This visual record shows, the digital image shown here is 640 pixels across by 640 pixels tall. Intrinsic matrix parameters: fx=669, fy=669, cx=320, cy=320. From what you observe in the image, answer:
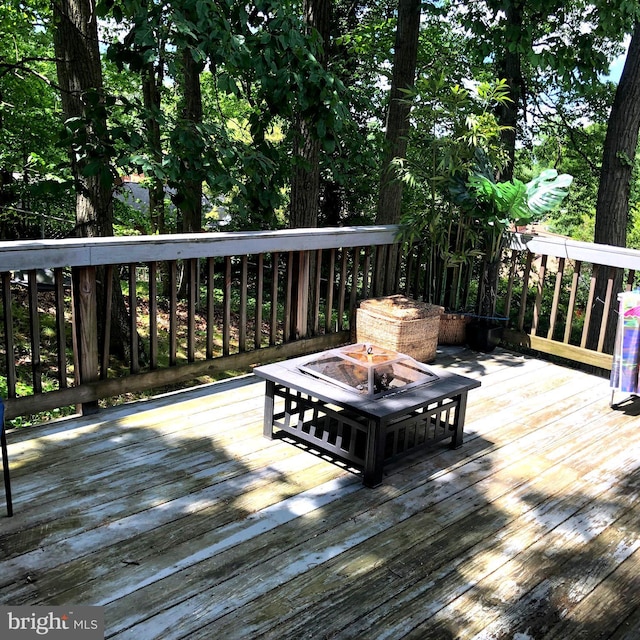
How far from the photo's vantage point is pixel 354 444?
291 cm

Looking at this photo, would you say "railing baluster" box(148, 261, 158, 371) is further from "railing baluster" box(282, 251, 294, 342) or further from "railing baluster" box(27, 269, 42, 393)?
"railing baluster" box(282, 251, 294, 342)

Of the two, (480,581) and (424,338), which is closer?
(480,581)

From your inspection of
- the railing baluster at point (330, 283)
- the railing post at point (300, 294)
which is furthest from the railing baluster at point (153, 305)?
the railing baluster at point (330, 283)

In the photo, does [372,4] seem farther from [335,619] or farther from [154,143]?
[335,619]

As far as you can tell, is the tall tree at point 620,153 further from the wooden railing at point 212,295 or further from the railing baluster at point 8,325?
the railing baluster at point 8,325

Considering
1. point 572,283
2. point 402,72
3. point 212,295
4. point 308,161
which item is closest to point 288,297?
point 212,295

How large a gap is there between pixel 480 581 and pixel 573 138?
362 inches

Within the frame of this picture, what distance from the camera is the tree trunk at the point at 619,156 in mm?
7852

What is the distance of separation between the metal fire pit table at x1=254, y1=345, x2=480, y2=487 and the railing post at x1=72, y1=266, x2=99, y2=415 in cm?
91

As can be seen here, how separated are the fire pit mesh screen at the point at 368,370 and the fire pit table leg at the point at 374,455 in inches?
6.6

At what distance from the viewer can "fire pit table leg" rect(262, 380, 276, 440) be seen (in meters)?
3.19

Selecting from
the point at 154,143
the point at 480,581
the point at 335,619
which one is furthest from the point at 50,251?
the point at 480,581

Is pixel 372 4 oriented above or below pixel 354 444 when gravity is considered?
above

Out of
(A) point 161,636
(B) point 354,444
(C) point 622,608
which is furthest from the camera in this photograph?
(B) point 354,444
